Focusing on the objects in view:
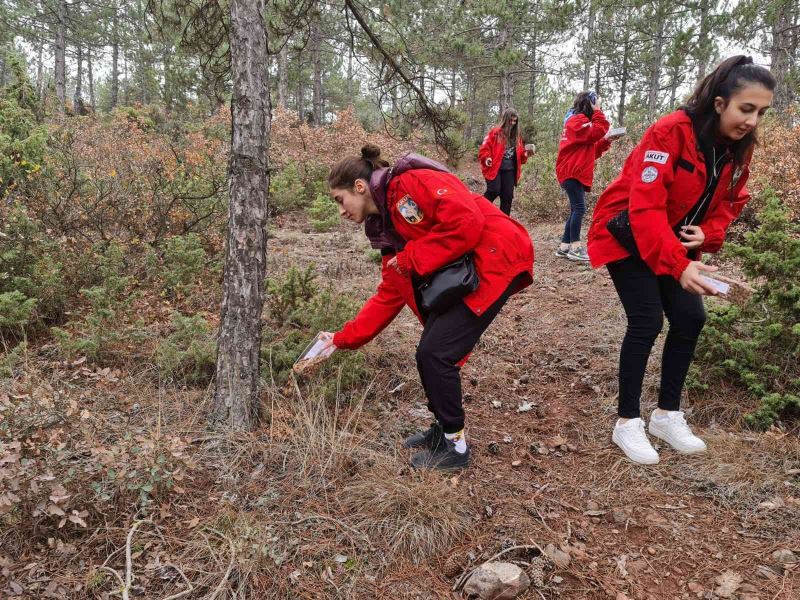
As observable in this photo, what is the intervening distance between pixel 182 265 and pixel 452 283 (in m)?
3.49

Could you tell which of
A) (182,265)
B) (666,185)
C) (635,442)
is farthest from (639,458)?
(182,265)

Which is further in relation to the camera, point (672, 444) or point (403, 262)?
point (672, 444)

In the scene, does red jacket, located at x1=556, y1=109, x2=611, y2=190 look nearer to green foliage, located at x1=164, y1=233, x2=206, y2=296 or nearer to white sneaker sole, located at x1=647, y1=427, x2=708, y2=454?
white sneaker sole, located at x1=647, y1=427, x2=708, y2=454

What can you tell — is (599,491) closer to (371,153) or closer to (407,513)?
(407,513)

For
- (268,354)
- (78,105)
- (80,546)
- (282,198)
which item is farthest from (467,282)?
(78,105)

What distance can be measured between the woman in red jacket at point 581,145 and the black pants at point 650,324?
3820 millimetres

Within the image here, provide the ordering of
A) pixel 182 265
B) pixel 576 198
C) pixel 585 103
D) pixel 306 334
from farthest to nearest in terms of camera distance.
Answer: pixel 576 198, pixel 585 103, pixel 182 265, pixel 306 334

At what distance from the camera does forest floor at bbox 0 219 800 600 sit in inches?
81.9

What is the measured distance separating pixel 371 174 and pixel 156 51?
26.8 metres

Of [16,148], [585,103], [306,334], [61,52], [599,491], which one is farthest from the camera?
[61,52]

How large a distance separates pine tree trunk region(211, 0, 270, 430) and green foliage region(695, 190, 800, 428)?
287 centimetres

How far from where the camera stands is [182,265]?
5012mm

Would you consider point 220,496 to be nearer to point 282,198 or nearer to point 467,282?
point 467,282

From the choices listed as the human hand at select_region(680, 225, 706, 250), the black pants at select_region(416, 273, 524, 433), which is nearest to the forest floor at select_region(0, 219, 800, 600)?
the black pants at select_region(416, 273, 524, 433)
